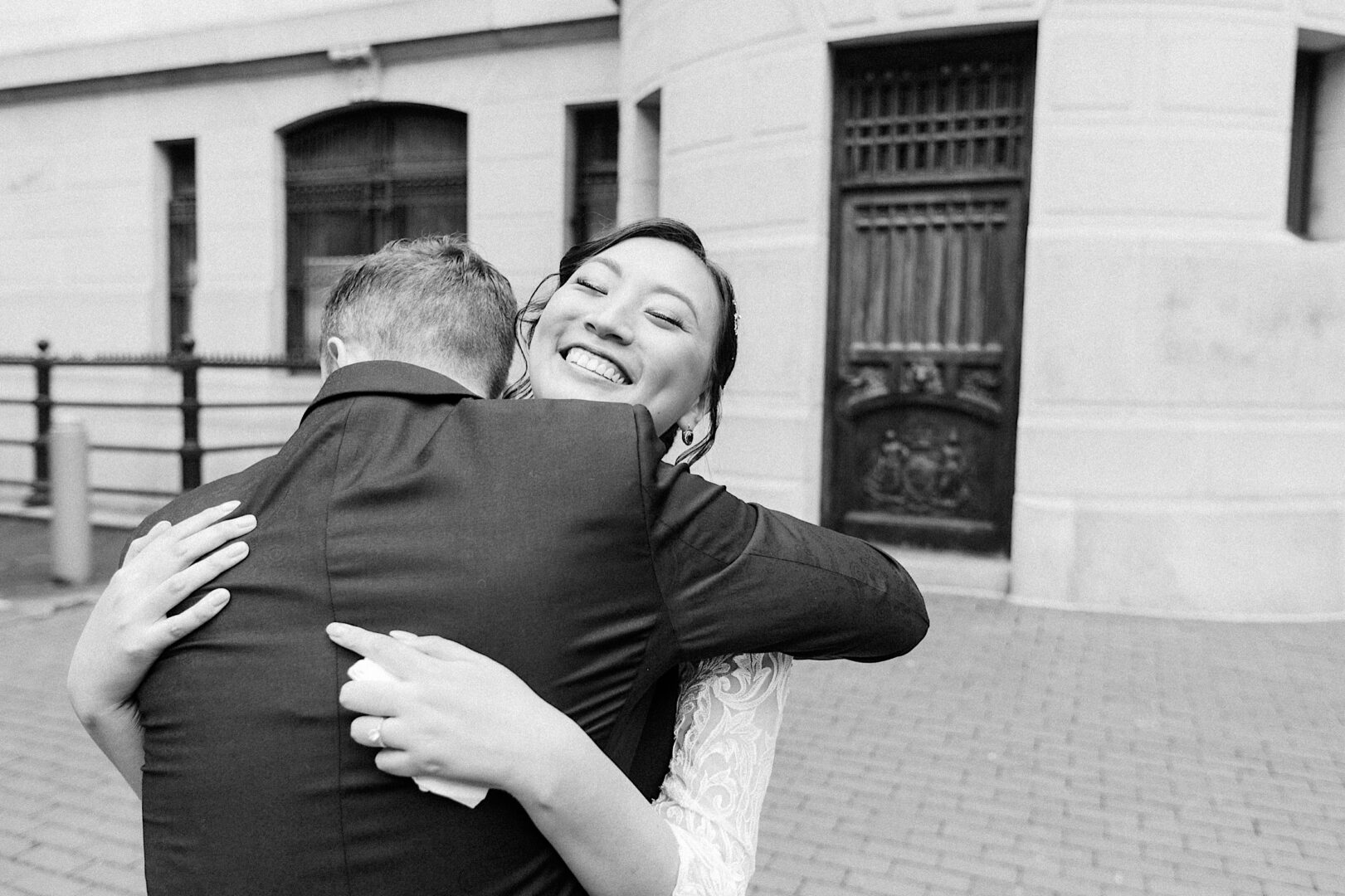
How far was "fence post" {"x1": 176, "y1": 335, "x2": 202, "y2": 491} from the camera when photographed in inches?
366

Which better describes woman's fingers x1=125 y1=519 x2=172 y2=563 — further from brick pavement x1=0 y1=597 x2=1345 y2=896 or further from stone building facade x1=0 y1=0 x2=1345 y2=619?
stone building facade x1=0 y1=0 x2=1345 y2=619

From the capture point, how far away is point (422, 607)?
1.18m

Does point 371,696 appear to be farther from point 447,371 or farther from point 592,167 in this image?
point 592,167

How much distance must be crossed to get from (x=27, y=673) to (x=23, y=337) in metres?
8.82

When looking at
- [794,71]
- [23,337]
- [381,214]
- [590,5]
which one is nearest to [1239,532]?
[794,71]

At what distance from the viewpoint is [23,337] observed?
13133mm

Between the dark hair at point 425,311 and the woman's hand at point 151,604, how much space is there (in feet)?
1.03

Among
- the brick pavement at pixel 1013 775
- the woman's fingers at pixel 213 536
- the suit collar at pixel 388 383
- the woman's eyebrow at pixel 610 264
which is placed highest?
the woman's eyebrow at pixel 610 264

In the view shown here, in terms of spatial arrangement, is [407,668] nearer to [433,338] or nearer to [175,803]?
[175,803]

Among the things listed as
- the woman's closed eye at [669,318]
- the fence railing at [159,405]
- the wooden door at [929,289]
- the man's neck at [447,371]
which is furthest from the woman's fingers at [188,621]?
the fence railing at [159,405]

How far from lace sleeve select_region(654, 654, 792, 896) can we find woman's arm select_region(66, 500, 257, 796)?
1.91 feet

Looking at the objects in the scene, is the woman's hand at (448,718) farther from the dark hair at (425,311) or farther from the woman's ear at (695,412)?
the woman's ear at (695,412)

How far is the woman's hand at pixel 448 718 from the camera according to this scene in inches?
45.0

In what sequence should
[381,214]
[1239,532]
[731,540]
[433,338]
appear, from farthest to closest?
1. [381,214]
2. [1239,532]
3. [433,338]
4. [731,540]
